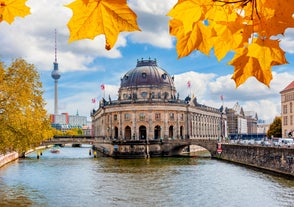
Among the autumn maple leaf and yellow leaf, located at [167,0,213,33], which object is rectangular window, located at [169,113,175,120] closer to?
the autumn maple leaf

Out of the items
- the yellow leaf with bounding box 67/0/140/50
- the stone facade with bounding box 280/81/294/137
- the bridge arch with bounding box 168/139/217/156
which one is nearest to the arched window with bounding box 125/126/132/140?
the bridge arch with bounding box 168/139/217/156

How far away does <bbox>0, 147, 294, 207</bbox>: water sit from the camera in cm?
2547

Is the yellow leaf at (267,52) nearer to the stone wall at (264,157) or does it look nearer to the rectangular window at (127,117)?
the stone wall at (264,157)

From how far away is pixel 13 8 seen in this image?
6.50 ft

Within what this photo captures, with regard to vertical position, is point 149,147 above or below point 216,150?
above

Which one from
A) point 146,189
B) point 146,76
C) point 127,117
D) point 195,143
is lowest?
point 146,189

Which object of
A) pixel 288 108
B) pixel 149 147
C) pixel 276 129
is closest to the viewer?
pixel 288 108

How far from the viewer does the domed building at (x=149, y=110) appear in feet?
266

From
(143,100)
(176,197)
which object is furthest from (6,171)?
(143,100)

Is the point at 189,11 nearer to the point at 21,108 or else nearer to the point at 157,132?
the point at 21,108

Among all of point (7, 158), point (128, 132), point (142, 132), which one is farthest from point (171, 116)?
point (7, 158)

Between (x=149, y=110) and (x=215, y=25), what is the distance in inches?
3104

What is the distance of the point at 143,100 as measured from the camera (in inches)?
3248

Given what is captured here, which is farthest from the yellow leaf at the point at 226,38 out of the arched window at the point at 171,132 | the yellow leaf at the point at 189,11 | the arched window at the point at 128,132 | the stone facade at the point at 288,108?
the arched window at the point at 171,132
